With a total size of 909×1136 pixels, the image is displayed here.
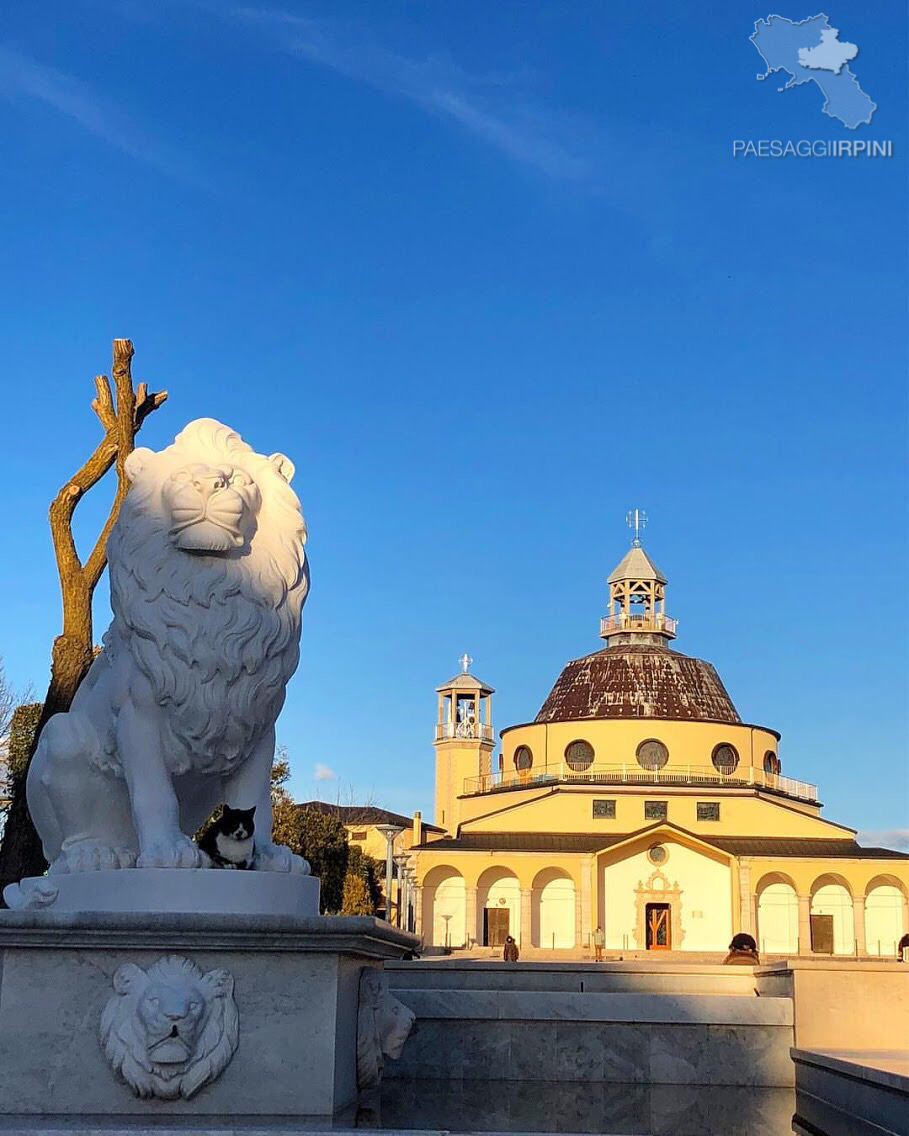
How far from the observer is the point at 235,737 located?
4.89m

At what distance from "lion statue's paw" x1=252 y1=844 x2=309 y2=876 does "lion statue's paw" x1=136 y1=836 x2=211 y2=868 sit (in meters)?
0.23

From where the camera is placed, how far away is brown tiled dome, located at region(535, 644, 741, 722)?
53.7m

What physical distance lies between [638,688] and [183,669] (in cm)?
5058

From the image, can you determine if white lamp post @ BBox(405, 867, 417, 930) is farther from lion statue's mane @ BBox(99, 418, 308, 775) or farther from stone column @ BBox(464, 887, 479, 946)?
lion statue's mane @ BBox(99, 418, 308, 775)

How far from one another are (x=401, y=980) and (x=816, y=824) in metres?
43.6

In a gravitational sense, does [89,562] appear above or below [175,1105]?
above

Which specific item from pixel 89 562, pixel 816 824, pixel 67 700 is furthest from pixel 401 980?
pixel 816 824

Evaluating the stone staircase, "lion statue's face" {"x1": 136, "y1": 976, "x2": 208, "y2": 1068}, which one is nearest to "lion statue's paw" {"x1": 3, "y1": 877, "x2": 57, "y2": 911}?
"lion statue's face" {"x1": 136, "y1": 976, "x2": 208, "y2": 1068}

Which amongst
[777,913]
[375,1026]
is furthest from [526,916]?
[375,1026]

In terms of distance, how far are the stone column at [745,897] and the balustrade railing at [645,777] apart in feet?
14.5

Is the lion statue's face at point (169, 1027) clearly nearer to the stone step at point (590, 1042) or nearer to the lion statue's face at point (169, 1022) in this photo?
the lion statue's face at point (169, 1022)

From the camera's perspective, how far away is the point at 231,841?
4.78 meters

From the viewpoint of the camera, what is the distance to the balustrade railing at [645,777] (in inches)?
2008

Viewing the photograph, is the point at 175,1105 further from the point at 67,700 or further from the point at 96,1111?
the point at 67,700
